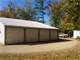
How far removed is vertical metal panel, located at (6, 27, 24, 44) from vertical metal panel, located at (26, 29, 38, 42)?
5.49 feet

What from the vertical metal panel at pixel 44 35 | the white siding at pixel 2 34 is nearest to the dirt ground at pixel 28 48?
the white siding at pixel 2 34

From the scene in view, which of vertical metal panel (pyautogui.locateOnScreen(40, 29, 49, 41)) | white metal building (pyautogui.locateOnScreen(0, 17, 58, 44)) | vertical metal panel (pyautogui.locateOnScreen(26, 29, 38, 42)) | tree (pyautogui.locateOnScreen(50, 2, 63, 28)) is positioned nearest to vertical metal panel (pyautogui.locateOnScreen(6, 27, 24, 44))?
white metal building (pyautogui.locateOnScreen(0, 17, 58, 44))

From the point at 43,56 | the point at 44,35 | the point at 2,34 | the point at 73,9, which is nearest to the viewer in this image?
the point at 43,56

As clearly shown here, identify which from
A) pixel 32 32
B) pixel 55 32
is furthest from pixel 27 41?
pixel 55 32

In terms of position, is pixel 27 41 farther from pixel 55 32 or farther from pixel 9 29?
pixel 55 32

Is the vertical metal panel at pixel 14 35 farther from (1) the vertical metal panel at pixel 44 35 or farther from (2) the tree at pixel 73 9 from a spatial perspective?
(2) the tree at pixel 73 9

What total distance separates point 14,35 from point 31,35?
4734mm

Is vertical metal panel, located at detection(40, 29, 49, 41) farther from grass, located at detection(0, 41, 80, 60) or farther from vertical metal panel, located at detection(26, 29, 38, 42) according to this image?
grass, located at detection(0, 41, 80, 60)

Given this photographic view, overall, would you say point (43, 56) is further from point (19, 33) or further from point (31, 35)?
point (31, 35)

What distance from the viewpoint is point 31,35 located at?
32688mm

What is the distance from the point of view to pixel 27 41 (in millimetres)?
31609

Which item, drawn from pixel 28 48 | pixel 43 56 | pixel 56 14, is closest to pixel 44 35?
pixel 28 48

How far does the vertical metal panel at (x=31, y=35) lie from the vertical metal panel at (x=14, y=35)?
1.67 metres

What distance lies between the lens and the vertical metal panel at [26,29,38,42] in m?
31.6
